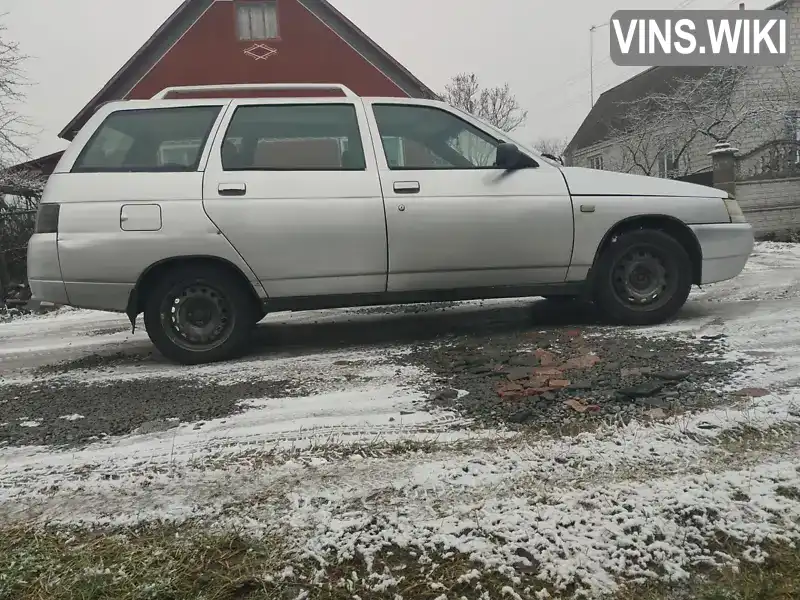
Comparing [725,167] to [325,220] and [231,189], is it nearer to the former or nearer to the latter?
[325,220]

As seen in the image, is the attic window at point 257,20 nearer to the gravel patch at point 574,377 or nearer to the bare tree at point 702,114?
the bare tree at point 702,114

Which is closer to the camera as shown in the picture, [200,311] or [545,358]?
[545,358]

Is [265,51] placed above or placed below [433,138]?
above

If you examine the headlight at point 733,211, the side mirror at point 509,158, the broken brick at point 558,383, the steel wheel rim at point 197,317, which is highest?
the side mirror at point 509,158

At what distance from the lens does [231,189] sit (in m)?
3.74

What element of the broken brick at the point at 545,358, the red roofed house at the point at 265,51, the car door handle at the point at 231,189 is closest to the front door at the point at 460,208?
the broken brick at the point at 545,358

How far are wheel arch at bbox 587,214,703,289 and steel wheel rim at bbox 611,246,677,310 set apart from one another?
18cm

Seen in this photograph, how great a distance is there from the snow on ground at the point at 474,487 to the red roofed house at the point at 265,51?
50.3 ft

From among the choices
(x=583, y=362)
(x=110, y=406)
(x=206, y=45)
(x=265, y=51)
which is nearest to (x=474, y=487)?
(x=583, y=362)

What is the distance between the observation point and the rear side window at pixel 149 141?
12.4 feet

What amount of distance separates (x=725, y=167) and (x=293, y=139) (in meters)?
12.2

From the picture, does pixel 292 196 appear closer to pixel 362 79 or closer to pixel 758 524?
pixel 758 524

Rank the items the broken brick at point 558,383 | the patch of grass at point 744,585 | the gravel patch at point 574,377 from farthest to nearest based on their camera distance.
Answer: the broken brick at point 558,383, the gravel patch at point 574,377, the patch of grass at point 744,585

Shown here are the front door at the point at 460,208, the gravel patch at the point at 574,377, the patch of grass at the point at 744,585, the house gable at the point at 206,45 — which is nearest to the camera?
the patch of grass at the point at 744,585
